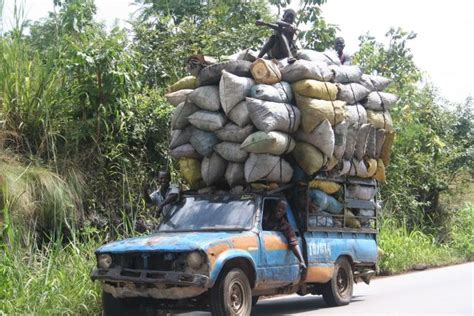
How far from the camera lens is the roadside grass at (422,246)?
1628 cm

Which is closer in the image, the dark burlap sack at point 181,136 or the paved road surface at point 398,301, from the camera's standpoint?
the paved road surface at point 398,301

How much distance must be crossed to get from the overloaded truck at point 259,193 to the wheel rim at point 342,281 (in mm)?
16

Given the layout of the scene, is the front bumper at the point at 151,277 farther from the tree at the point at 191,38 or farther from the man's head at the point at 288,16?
the tree at the point at 191,38

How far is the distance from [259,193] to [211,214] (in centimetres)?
71

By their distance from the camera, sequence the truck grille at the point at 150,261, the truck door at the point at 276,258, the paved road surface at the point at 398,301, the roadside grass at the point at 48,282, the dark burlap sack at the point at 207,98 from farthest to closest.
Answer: the dark burlap sack at the point at 207,98 < the paved road surface at the point at 398,301 < the truck door at the point at 276,258 < the roadside grass at the point at 48,282 < the truck grille at the point at 150,261

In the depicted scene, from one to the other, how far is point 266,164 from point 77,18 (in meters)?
5.80

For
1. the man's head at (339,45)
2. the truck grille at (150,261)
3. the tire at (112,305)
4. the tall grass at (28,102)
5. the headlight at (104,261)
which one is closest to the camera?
the truck grille at (150,261)

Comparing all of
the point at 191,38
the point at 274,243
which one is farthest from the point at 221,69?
the point at 191,38

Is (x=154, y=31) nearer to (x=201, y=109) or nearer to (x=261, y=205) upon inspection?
(x=201, y=109)

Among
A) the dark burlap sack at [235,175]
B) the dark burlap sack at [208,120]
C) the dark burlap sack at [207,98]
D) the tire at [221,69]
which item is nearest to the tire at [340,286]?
the dark burlap sack at [235,175]

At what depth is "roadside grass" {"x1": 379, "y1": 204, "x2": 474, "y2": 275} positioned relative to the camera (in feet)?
53.4

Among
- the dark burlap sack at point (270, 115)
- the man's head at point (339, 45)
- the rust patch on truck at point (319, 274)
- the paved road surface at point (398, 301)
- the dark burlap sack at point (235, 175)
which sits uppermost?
the man's head at point (339, 45)

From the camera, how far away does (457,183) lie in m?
22.7

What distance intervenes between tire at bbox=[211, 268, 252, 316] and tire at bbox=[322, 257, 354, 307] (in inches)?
98.2
